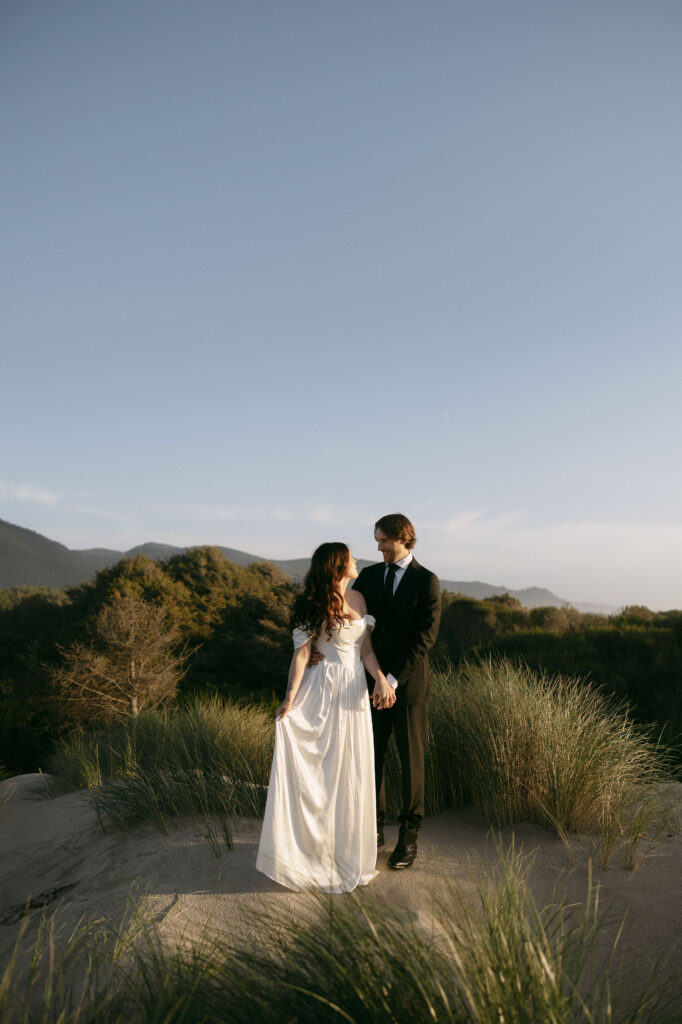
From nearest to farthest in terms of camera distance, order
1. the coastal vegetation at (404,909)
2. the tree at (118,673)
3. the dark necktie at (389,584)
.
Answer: the coastal vegetation at (404,909)
the dark necktie at (389,584)
the tree at (118,673)

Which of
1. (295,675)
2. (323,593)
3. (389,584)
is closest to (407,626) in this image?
(389,584)

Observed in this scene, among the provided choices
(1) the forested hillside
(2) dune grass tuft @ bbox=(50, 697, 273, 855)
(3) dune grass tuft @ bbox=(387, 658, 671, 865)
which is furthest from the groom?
(1) the forested hillside

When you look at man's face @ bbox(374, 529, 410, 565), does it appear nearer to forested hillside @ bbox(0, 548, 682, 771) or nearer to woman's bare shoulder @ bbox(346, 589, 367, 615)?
woman's bare shoulder @ bbox(346, 589, 367, 615)

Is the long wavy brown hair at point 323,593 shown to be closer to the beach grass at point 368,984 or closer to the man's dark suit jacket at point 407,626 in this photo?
the man's dark suit jacket at point 407,626

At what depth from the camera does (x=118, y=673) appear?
16.0m

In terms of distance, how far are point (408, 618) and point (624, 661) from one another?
10.2 m

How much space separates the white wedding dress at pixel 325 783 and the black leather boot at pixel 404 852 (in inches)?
9.4

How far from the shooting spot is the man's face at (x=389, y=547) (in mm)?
4121

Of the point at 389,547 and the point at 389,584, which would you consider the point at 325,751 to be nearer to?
the point at 389,584

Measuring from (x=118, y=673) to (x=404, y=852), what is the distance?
528 inches

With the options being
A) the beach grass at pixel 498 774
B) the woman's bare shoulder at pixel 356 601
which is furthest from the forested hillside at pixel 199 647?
the woman's bare shoulder at pixel 356 601

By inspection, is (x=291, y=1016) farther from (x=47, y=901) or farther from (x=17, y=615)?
(x=17, y=615)

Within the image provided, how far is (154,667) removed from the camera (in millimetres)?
16406

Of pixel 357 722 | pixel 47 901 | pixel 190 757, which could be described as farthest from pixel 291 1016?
pixel 190 757
